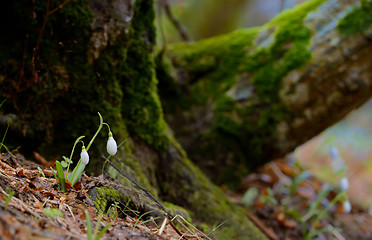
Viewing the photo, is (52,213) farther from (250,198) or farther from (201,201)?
(250,198)

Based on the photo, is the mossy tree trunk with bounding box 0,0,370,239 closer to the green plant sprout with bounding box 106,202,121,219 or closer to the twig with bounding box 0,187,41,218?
the green plant sprout with bounding box 106,202,121,219

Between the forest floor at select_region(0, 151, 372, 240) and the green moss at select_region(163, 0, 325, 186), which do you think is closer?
the forest floor at select_region(0, 151, 372, 240)

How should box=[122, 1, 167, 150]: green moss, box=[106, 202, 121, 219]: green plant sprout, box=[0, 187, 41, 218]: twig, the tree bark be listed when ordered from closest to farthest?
box=[0, 187, 41, 218]: twig < box=[106, 202, 121, 219]: green plant sprout < the tree bark < box=[122, 1, 167, 150]: green moss

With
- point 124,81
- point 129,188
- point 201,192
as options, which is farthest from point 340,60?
point 129,188

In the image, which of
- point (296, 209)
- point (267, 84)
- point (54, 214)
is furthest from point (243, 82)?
point (54, 214)

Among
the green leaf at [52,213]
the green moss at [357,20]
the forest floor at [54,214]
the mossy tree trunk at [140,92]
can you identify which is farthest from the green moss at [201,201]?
the green moss at [357,20]

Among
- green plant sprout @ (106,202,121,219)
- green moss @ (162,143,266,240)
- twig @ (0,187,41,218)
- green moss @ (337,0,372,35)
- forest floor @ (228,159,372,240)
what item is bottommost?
forest floor @ (228,159,372,240)

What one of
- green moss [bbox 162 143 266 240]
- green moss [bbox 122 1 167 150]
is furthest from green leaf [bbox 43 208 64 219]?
green moss [bbox 162 143 266 240]

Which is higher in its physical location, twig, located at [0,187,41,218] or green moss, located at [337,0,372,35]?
green moss, located at [337,0,372,35]
